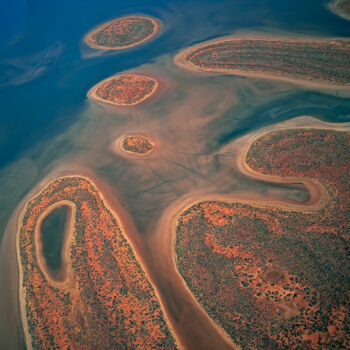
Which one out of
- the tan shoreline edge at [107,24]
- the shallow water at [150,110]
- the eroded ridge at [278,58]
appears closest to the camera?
the shallow water at [150,110]

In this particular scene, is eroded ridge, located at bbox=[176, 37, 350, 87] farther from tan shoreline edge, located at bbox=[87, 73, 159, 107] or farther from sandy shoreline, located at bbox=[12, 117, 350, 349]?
sandy shoreline, located at bbox=[12, 117, 350, 349]

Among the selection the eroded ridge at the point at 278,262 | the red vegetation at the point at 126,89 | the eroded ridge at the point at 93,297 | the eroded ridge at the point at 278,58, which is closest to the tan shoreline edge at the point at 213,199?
the eroded ridge at the point at 278,262

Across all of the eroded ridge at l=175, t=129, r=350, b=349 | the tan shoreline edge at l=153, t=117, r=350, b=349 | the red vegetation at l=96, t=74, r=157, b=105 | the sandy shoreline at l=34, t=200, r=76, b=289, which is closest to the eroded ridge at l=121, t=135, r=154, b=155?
the red vegetation at l=96, t=74, r=157, b=105

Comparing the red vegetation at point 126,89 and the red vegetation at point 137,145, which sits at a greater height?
the red vegetation at point 126,89

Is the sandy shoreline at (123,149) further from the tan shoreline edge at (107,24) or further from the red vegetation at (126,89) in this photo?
the tan shoreline edge at (107,24)

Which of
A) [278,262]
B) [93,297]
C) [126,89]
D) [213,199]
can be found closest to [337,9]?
[126,89]

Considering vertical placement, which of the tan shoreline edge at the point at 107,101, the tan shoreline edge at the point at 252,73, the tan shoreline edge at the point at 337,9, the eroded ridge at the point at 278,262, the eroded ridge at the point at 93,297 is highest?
the tan shoreline edge at the point at 337,9

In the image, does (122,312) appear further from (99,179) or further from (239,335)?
(99,179)
